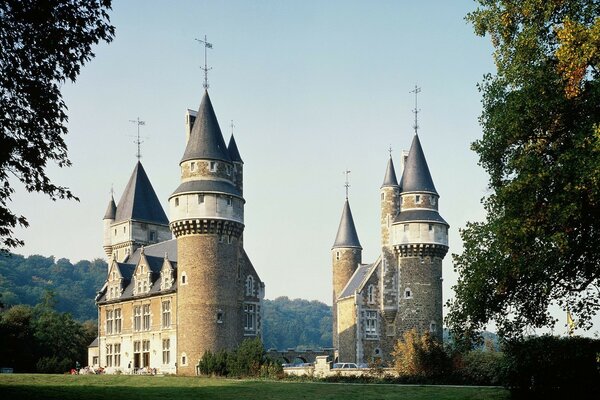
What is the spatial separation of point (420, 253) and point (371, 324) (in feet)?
21.2

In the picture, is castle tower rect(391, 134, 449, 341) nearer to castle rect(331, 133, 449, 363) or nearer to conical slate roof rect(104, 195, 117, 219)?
castle rect(331, 133, 449, 363)

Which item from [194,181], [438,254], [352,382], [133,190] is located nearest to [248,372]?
[352,382]

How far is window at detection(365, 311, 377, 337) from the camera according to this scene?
2151 inches

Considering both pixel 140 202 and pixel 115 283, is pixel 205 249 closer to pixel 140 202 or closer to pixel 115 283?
pixel 115 283

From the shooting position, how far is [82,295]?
136 metres

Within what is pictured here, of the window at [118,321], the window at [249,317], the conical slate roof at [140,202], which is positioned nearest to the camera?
the window at [249,317]

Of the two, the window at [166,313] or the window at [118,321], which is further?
the window at [118,321]

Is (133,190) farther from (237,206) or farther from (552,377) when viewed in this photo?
(552,377)

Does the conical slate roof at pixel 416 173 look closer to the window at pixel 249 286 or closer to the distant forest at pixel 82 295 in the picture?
the window at pixel 249 286

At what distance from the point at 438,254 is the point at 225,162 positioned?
16245 millimetres

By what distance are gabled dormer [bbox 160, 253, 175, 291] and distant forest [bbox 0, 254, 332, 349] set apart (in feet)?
224

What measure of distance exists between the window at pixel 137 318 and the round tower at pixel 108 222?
13.9m

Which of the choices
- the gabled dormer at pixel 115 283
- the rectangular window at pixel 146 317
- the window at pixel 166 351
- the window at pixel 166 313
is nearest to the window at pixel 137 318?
the rectangular window at pixel 146 317

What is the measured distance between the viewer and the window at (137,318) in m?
53.7
